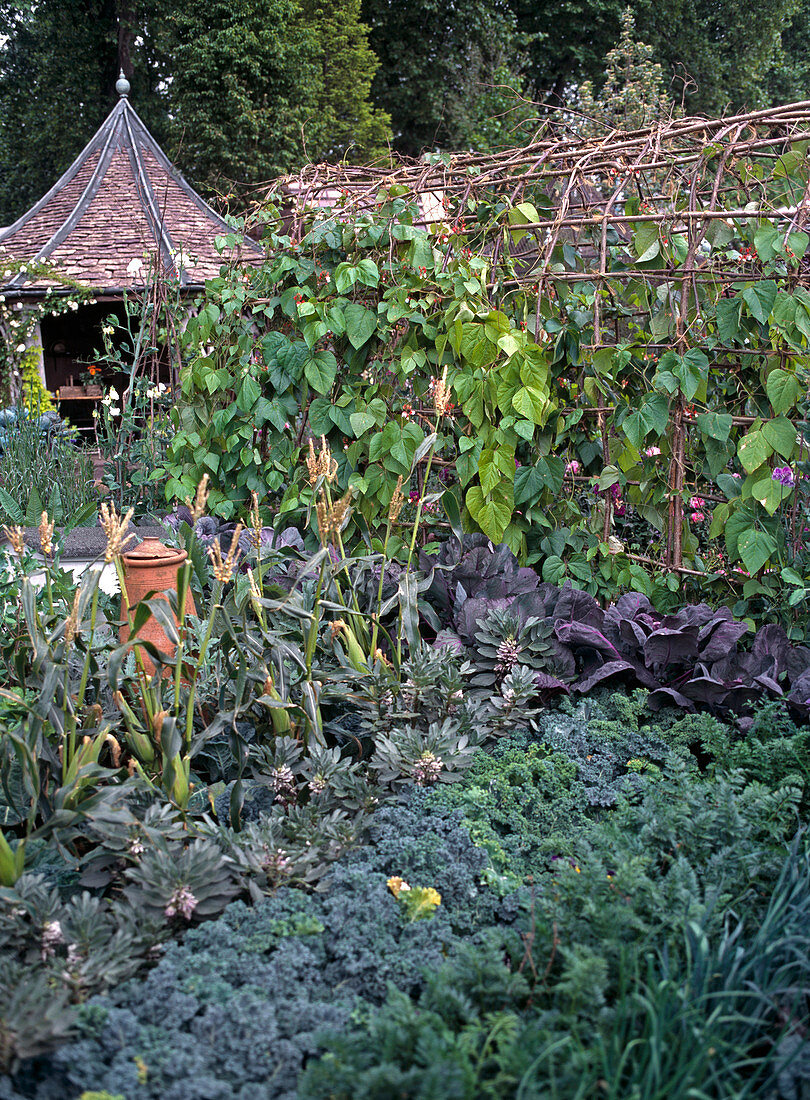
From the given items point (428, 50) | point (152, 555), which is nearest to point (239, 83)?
point (428, 50)

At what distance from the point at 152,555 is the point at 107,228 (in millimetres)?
8639

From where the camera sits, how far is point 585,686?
2324 millimetres

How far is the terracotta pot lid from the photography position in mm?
2346

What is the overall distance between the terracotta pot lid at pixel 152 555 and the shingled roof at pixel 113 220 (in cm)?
687

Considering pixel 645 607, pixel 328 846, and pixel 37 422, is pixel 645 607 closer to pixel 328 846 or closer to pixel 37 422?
pixel 328 846

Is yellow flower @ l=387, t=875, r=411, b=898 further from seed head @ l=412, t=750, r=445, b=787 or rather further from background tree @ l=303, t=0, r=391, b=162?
background tree @ l=303, t=0, r=391, b=162

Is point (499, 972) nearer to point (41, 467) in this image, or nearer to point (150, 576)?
point (150, 576)

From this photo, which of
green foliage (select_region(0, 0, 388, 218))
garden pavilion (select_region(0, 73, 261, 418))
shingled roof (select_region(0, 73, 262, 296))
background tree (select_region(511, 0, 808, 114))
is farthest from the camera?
background tree (select_region(511, 0, 808, 114))

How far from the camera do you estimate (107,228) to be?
383 inches

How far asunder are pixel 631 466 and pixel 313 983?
1.87 m

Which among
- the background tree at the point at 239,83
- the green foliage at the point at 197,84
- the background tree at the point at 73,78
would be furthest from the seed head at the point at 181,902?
the background tree at the point at 73,78

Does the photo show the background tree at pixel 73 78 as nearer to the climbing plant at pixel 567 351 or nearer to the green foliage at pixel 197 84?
the green foliage at pixel 197 84

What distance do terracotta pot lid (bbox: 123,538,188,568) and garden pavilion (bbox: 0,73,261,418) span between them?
22.3ft

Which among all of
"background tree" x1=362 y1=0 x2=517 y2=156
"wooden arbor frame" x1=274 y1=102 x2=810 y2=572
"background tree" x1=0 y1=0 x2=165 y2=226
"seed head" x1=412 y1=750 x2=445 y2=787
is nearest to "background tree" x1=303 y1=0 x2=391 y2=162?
"background tree" x1=362 y1=0 x2=517 y2=156
